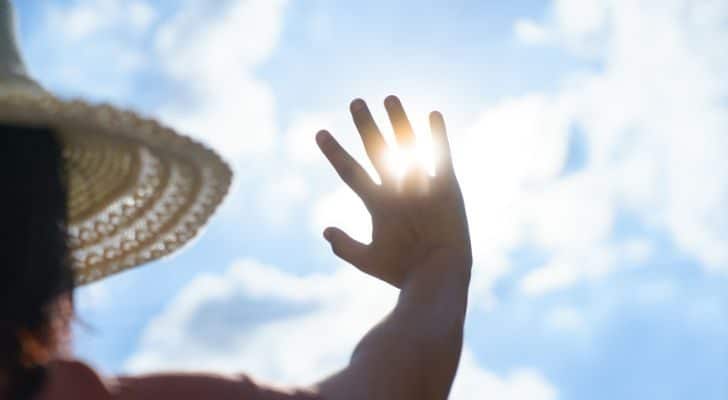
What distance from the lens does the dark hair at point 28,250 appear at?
2.28 m

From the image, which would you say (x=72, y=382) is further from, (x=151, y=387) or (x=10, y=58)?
(x=10, y=58)

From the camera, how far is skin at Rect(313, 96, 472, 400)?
8.95 feet

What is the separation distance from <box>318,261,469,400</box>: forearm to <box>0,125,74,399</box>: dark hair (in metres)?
0.67

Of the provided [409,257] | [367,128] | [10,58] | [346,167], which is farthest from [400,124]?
[10,58]

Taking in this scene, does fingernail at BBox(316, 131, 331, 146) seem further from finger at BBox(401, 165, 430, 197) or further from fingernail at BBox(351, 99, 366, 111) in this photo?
finger at BBox(401, 165, 430, 197)

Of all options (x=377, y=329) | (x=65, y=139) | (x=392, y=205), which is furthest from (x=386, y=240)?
(x=65, y=139)

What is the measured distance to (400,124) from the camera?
3023 millimetres

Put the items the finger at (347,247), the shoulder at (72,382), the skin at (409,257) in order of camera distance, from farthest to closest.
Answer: the finger at (347,247), the skin at (409,257), the shoulder at (72,382)

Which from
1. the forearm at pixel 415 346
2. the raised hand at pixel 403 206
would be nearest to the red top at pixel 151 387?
the forearm at pixel 415 346

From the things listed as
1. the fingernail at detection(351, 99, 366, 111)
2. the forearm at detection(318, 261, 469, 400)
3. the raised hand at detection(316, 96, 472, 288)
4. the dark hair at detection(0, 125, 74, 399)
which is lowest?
the dark hair at detection(0, 125, 74, 399)

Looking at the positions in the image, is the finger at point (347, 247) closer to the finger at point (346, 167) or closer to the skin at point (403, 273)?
the skin at point (403, 273)

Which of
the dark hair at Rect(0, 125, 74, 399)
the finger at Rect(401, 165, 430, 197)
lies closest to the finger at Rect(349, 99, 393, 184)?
the finger at Rect(401, 165, 430, 197)

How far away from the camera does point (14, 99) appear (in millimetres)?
2637

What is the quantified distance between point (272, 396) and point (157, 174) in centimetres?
121
